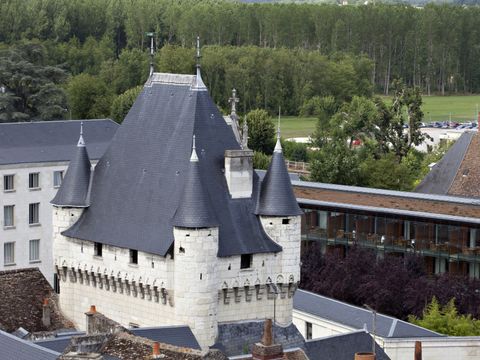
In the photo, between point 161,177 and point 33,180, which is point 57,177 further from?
point 161,177

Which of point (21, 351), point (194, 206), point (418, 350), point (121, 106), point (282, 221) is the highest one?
point (194, 206)

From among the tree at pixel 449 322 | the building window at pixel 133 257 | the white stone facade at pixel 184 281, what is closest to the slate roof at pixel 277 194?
the white stone facade at pixel 184 281

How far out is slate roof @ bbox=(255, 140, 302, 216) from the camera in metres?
54.9

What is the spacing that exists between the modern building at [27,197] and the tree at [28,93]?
30580 millimetres

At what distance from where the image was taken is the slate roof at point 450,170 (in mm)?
97438

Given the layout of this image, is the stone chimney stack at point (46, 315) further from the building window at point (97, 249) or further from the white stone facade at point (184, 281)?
the building window at point (97, 249)

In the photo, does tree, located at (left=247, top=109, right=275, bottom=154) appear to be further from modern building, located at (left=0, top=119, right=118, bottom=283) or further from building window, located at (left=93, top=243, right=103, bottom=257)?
building window, located at (left=93, top=243, right=103, bottom=257)

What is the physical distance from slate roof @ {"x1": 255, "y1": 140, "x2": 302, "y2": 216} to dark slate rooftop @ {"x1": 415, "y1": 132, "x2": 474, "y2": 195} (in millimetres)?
42331

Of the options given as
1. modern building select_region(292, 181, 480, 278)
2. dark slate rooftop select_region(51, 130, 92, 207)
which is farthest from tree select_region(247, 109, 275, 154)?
dark slate rooftop select_region(51, 130, 92, 207)

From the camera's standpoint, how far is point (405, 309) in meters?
75.4

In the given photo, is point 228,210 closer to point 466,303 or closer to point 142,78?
point 466,303

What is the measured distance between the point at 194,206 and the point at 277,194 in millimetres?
3459

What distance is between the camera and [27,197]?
90750 millimetres

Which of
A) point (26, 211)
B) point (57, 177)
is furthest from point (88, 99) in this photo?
point (26, 211)
